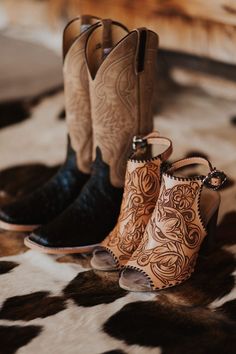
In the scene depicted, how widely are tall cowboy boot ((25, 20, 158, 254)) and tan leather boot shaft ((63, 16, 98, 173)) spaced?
0.04 m

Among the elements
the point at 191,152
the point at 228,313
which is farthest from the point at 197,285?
the point at 191,152

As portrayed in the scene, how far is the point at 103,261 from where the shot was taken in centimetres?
121

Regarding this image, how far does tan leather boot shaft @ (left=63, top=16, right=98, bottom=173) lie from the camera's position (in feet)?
4.25

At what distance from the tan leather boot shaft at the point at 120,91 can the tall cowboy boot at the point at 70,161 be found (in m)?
0.07

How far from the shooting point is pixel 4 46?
7.54 feet

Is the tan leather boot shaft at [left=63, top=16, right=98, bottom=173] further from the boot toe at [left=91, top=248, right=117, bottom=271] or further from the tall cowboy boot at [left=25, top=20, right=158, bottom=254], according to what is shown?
the boot toe at [left=91, top=248, right=117, bottom=271]

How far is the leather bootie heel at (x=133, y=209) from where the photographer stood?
1156mm

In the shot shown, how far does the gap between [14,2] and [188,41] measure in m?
0.73

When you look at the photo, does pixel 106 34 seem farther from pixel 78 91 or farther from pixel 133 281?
pixel 133 281

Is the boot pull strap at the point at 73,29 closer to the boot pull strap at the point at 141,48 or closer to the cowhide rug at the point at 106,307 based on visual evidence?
the boot pull strap at the point at 141,48

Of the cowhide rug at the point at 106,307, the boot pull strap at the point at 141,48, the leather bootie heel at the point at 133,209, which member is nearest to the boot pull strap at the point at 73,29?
the boot pull strap at the point at 141,48

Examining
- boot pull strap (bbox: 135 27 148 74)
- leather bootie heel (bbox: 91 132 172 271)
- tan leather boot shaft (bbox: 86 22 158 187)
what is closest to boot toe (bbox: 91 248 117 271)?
leather bootie heel (bbox: 91 132 172 271)

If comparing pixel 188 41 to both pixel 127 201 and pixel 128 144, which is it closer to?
pixel 128 144

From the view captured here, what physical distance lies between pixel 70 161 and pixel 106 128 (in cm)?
18
